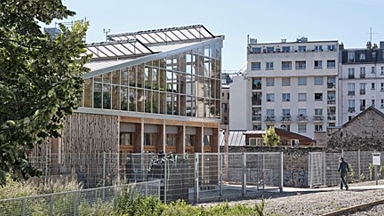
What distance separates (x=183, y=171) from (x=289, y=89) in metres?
64.7

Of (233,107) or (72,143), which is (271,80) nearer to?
(233,107)

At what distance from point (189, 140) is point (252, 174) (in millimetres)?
6894

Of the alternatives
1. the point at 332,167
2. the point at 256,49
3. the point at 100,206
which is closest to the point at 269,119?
the point at 256,49

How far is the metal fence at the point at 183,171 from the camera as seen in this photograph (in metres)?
23.2

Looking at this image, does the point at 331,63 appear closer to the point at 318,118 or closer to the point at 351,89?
the point at 351,89

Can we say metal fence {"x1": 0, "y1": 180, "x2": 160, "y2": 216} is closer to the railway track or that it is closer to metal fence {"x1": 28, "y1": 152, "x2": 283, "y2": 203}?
the railway track

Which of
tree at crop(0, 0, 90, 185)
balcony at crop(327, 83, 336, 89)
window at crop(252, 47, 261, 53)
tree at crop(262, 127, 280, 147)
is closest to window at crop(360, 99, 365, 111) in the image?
balcony at crop(327, 83, 336, 89)

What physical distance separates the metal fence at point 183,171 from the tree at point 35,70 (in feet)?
48.0

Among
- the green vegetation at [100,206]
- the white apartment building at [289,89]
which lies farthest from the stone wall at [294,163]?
the white apartment building at [289,89]

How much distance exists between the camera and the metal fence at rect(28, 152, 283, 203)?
913 inches

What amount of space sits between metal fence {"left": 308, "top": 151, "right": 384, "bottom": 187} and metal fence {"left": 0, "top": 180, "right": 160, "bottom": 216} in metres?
20.4

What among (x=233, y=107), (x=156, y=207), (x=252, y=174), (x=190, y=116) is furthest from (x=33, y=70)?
(x=233, y=107)

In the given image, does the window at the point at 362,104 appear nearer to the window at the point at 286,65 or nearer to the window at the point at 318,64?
the window at the point at 318,64

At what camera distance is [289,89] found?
8694 cm
